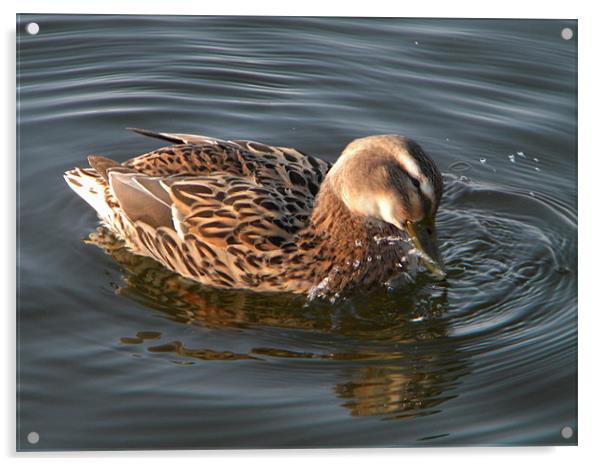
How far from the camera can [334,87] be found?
589 centimetres

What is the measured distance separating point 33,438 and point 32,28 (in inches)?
62.7

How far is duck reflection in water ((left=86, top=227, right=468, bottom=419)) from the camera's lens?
4.82m

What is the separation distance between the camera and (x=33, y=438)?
15.0ft

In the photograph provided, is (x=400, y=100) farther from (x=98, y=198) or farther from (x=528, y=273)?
(x=98, y=198)

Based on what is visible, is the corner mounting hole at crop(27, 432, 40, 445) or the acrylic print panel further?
the acrylic print panel

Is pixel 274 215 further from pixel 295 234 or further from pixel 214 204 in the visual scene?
pixel 214 204

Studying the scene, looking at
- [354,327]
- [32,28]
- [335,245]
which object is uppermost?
[32,28]

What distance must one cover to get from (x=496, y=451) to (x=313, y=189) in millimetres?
1478

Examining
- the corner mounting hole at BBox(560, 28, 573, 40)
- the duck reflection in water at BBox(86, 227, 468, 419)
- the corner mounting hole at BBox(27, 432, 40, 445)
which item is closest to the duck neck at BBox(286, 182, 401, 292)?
the duck reflection in water at BBox(86, 227, 468, 419)

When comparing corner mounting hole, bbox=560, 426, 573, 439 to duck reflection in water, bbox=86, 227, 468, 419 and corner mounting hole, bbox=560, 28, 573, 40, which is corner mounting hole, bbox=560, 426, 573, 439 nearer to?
duck reflection in water, bbox=86, 227, 468, 419

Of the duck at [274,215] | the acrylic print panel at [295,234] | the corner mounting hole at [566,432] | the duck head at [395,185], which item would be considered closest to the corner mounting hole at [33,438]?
the acrylic print panel at [295,234]

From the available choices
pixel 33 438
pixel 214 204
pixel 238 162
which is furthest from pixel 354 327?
pixel 33 438

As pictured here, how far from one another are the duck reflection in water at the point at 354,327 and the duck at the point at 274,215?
0.07 meters
